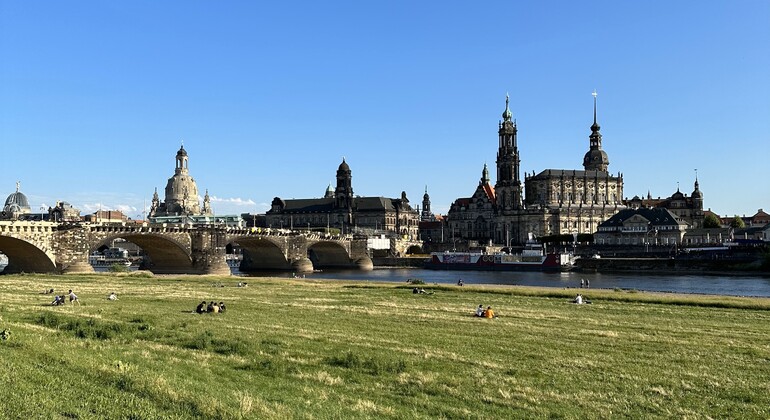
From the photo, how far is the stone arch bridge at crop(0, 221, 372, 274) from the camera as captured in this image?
6669cm

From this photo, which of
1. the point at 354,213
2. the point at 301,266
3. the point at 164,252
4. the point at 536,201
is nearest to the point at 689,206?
the point at 536,201

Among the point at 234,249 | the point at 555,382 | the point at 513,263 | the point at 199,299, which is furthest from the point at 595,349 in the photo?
the point at 234,249

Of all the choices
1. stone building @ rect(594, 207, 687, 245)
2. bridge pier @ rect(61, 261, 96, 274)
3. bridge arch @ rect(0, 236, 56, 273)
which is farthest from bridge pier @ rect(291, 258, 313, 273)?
stone building @ rect(594, 207, 687, 245)

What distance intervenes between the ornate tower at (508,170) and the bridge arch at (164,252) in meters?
107

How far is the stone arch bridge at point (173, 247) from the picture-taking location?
219 feet

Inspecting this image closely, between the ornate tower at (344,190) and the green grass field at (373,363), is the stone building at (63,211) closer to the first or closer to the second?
the ornate tower at (344,190)

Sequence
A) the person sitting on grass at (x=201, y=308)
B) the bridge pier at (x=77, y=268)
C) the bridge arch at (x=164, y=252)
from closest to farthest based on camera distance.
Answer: the person sitting on grass at (x=201, y=308), the bridge pier at (x=77, y=268), the bridge arch at (x=164, y=252)

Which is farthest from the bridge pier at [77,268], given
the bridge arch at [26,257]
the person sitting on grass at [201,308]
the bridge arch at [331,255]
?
the bridge arch at [331,255]

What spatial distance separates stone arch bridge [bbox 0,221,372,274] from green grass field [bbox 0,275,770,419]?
3706 centimetres

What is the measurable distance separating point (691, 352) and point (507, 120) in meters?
176

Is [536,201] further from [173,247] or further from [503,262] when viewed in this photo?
[173,247]

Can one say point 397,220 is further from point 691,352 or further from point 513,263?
point 691,352

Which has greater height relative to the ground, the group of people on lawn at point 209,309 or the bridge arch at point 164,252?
the bridge arch at point 164,252

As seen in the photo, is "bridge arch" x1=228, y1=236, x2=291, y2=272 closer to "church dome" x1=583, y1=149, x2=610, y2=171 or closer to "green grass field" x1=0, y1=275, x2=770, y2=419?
"green grass field" x1=0, y1=275, x2=770, y2=419
